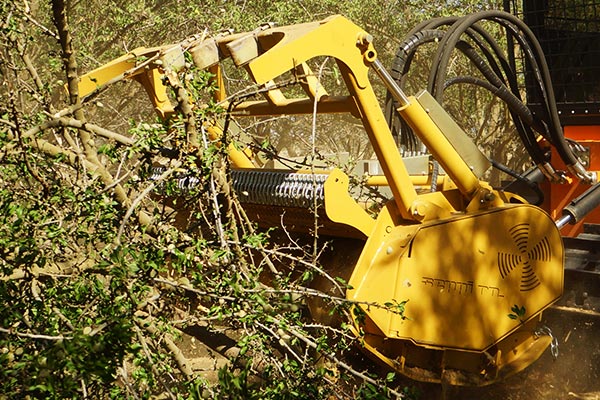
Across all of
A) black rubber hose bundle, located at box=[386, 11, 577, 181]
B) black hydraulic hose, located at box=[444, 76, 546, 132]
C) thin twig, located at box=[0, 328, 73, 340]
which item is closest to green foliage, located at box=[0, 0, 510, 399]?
thin twig, located at box=[0, 328, 73, 340]

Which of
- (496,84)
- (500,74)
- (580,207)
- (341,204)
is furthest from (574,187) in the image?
(341,204)

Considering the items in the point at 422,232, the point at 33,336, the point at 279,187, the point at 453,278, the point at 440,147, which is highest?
the point at 33,336

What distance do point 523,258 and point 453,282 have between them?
1.73ft

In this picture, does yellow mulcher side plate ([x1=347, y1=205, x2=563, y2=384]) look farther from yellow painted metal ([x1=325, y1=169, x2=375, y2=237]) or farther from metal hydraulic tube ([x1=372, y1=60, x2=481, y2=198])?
metal hydraulic tube ([x1=372, y1=60, x2=481, y2=198])

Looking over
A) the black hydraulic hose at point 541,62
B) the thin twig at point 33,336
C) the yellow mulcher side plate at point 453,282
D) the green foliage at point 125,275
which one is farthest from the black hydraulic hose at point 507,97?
the thin twig at point 33,336

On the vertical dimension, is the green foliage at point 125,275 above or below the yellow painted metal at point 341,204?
above

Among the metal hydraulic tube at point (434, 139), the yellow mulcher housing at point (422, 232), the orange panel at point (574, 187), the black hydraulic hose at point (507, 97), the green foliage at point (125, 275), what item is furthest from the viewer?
the orange panel at point (574, 187)

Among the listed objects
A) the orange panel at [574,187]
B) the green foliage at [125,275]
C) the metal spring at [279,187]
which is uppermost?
the green foliage at [125,275]

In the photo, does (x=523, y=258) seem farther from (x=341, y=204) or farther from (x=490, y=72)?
(x=490, y=72)

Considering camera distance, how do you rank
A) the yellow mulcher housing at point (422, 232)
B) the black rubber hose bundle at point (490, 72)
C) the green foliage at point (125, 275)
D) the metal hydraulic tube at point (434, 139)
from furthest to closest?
the black rubber hose bundle at point (490, 72) → the metal hydraulic tube at point (434, 139) → the yellow mulcher housing at point (422, 232) → the green foliage at point (125, 275)

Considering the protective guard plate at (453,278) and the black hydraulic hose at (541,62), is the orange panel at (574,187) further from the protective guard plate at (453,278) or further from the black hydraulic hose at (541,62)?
the protective guard plate at (453,278)

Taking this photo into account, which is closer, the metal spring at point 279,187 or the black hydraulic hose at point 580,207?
the metal spring at point 279,187

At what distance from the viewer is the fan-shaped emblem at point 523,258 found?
5016mm

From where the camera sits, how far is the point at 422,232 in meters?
4.81
